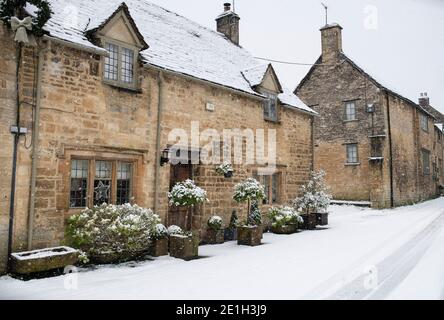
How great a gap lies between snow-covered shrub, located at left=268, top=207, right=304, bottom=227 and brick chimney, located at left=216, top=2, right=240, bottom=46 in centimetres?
1009

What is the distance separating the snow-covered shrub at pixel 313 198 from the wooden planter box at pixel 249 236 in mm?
5025

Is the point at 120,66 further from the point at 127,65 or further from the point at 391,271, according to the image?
the point at 391,271

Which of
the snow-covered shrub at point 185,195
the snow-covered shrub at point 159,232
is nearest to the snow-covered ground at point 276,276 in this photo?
the snow-covered shrub at point 159,232

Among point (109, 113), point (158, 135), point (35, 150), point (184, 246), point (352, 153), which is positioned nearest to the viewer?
point (35, 150)

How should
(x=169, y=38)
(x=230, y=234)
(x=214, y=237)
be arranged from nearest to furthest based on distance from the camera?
(x=214, y=237) < (x=230, y=234) < (x=169, y=38)

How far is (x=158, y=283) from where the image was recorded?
681 cm

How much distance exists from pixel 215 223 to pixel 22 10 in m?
7.83

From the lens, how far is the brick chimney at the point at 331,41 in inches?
965

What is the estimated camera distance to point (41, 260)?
23.0 ft

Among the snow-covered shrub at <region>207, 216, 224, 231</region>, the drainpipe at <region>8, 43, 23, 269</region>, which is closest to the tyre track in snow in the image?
the snow-covered shrub at <region>207, 216, 224, 231</region>

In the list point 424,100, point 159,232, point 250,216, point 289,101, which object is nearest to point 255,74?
point 289,101

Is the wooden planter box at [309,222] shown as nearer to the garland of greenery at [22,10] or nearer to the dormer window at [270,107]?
the dormer window at [270,107]
